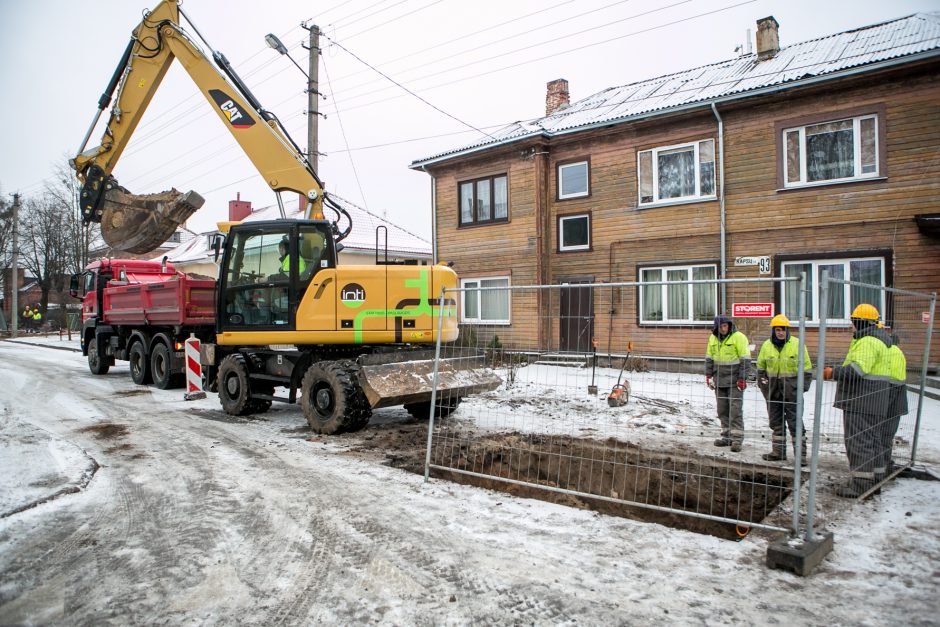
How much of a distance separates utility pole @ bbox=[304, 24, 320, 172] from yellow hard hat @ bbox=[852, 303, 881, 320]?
39.0ft

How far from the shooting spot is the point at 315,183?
917 cm

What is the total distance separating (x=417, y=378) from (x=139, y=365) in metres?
8.70

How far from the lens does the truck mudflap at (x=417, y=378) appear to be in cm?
737

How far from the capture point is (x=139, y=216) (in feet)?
38.1

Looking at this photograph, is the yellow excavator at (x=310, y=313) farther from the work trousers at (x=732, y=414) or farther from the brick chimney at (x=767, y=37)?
the brick chimney at (x=767, y=37)

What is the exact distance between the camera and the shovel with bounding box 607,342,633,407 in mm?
5789

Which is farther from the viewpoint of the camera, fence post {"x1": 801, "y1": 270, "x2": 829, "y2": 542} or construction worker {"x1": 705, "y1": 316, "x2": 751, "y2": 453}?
construction worker {"x1": 705, "y1": 316, "x2": 751, "y2": 453}

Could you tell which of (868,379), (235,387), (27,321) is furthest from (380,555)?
(27,321)

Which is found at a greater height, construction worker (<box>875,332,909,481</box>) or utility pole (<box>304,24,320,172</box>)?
utility pole (<box>304,24,320,172</box>)

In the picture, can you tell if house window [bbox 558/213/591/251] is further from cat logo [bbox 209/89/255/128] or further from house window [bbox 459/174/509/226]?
cat logo [bbox 209/89/255/128]

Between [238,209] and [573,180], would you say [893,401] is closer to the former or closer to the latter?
[573,180]

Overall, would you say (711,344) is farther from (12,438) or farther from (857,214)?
(12,438)

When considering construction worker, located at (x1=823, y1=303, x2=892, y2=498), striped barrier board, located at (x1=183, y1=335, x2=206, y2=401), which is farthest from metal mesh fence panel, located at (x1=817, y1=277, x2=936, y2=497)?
striped barrier board, located at (x1=183, y1=335, x2=206, y2=401)

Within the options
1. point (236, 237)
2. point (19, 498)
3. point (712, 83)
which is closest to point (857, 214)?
point (712, 83)
